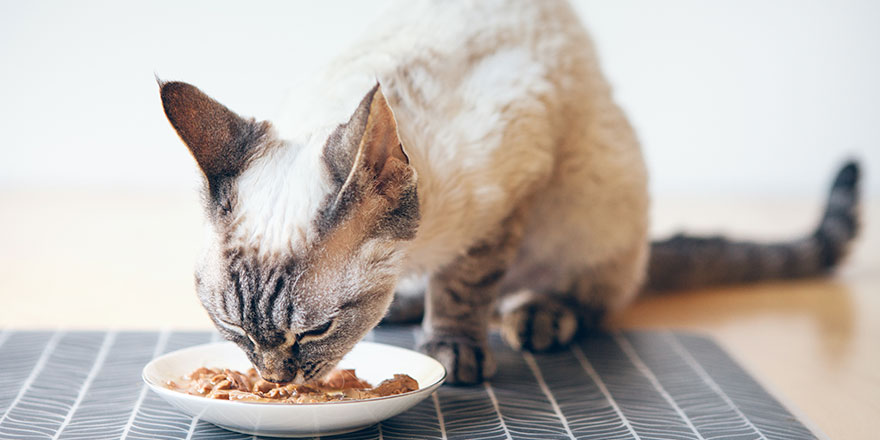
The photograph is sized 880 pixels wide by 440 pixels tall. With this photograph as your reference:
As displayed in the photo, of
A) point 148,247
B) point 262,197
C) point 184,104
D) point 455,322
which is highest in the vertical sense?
point 184,104

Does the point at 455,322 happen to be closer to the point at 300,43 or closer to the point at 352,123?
the point at 352,123

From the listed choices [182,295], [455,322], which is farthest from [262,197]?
[182,295]

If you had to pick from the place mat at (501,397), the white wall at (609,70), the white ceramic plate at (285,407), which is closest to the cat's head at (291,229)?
the white ceramic plate at (285,407)

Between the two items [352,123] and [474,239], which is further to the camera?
[474,239]

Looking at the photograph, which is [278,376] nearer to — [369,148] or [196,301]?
[369,148]

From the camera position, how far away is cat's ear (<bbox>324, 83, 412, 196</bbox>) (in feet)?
4.11

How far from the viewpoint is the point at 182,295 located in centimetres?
267

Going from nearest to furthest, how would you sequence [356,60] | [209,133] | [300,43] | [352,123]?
[352,123]
[209,133]
[356,60]
[300,43]

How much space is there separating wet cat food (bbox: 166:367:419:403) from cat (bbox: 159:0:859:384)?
46 mm

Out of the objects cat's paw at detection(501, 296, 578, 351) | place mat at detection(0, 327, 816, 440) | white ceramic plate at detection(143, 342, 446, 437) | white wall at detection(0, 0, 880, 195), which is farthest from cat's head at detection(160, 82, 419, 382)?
white wall at detection(0, 0, 880, 195)

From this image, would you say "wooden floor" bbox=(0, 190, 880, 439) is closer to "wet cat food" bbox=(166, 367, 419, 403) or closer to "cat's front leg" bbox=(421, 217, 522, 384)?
"wet cat food" bbox=(166, 367, 419, 403)

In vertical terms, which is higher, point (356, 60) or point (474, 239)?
point (356, 60)

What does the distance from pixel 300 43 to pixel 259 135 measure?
2689 mm

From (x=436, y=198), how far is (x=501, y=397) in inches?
17.7
